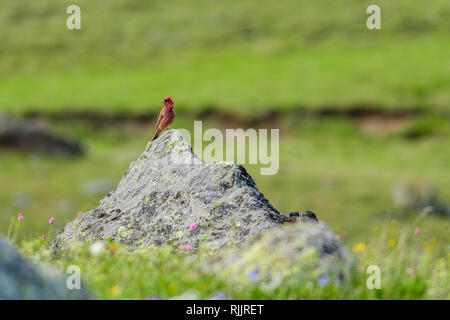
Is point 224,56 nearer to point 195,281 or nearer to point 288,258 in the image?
point 288,258

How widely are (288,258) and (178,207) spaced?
166 cm

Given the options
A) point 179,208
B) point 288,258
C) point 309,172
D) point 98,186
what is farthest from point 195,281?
point 309,172

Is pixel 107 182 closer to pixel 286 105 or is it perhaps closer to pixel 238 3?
pixel 286 105

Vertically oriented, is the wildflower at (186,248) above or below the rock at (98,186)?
below

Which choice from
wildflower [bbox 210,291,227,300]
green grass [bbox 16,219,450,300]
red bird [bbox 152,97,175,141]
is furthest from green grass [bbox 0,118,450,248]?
wildflower [bbox 210,291,227,300]

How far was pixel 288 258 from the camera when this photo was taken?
197 inches

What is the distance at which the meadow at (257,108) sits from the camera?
5.54 meters

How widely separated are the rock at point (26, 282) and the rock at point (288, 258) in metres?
1.14

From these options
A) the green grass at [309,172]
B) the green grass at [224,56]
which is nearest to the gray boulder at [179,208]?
the green grass at [309,172]

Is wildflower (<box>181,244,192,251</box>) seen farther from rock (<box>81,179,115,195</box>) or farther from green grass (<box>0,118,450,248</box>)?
rock (<box>81,179,115,195</box>)

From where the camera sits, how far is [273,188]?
2527 centimetres

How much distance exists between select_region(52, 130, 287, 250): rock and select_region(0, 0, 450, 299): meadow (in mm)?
424

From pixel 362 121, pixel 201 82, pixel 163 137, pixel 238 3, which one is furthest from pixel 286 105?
pixel 163 137

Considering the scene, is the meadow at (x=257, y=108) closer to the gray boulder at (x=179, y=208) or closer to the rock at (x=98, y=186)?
the rock at (x=98, y=186)
